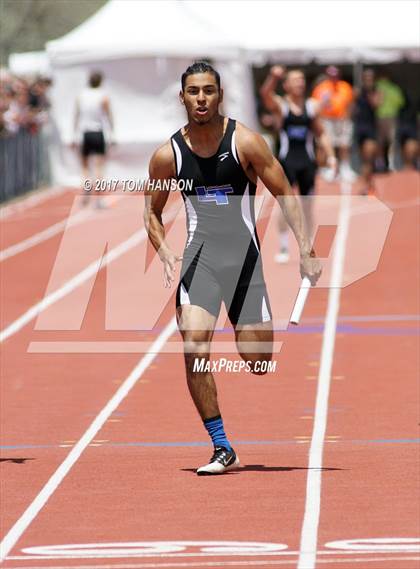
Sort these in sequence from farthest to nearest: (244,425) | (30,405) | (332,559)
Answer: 1. (30,405)
2. (244,425)
3. (332,559)

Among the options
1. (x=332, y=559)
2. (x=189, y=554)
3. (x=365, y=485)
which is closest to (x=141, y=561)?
(x=189, y=554)

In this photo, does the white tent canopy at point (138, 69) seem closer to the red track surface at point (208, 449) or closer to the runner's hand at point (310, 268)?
the red track surface at point (208, 449)

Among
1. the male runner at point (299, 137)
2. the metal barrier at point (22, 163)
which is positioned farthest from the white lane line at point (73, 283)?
the metal barrier at point (22, 163)

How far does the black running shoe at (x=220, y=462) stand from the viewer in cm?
1020

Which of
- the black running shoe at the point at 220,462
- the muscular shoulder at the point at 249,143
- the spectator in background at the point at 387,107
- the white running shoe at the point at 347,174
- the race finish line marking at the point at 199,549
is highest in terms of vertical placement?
the spectator in background at the point at 387,107

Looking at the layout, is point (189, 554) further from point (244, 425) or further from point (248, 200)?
point (244, 425)

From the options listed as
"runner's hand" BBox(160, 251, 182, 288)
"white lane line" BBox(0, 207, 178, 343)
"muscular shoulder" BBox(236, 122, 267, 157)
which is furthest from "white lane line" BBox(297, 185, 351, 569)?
"white lane line" BBox(0, 207, 178, 343)

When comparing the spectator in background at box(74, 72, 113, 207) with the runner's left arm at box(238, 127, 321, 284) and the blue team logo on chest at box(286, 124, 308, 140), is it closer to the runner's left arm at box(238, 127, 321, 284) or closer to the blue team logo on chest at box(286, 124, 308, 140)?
the blue team logo on chest at box(286, 124, 308, 140)

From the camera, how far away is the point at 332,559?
26.2ft

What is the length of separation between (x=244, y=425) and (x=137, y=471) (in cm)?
168

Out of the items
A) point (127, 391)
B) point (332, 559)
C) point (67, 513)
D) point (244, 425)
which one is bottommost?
point (332, 559)

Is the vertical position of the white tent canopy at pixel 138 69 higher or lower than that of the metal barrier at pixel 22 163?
higher

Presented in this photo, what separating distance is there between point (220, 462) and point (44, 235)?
17.2 m

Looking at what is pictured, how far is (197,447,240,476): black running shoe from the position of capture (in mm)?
10203
